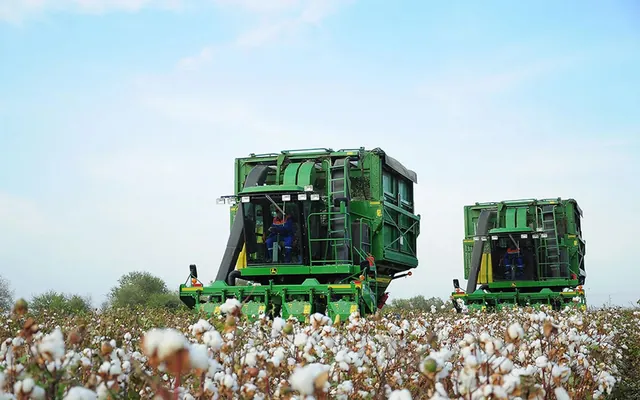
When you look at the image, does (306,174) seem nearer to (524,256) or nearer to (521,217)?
(524,256)

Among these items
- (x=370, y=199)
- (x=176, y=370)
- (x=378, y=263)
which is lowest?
(x=176, y=370)

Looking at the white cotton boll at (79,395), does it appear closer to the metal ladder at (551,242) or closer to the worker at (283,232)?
the worker at (283,232)

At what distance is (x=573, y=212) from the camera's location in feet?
79.4

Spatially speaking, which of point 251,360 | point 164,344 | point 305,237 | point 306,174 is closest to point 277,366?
point 251,360

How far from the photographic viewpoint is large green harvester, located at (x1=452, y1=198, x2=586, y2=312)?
22453 mm

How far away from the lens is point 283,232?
606 inches

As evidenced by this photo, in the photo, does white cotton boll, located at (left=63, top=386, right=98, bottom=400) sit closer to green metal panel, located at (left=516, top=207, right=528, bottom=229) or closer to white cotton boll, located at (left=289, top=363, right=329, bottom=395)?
white cotton boll, located at (left=289, top=363, right=329, bottom=395)

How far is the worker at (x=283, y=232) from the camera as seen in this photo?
1534cm

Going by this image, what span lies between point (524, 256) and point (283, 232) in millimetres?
10343

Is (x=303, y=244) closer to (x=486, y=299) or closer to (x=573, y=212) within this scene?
(x=486, y=299)

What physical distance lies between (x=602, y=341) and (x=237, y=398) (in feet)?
16.0

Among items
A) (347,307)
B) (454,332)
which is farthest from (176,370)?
(347,307)

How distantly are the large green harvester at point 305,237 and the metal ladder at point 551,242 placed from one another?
7.80 meters

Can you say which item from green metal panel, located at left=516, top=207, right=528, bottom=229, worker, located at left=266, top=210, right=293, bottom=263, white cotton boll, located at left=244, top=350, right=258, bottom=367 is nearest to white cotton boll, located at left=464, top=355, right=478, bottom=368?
white cotton boll, located at left=244, top=350, right=258, bottom=367
